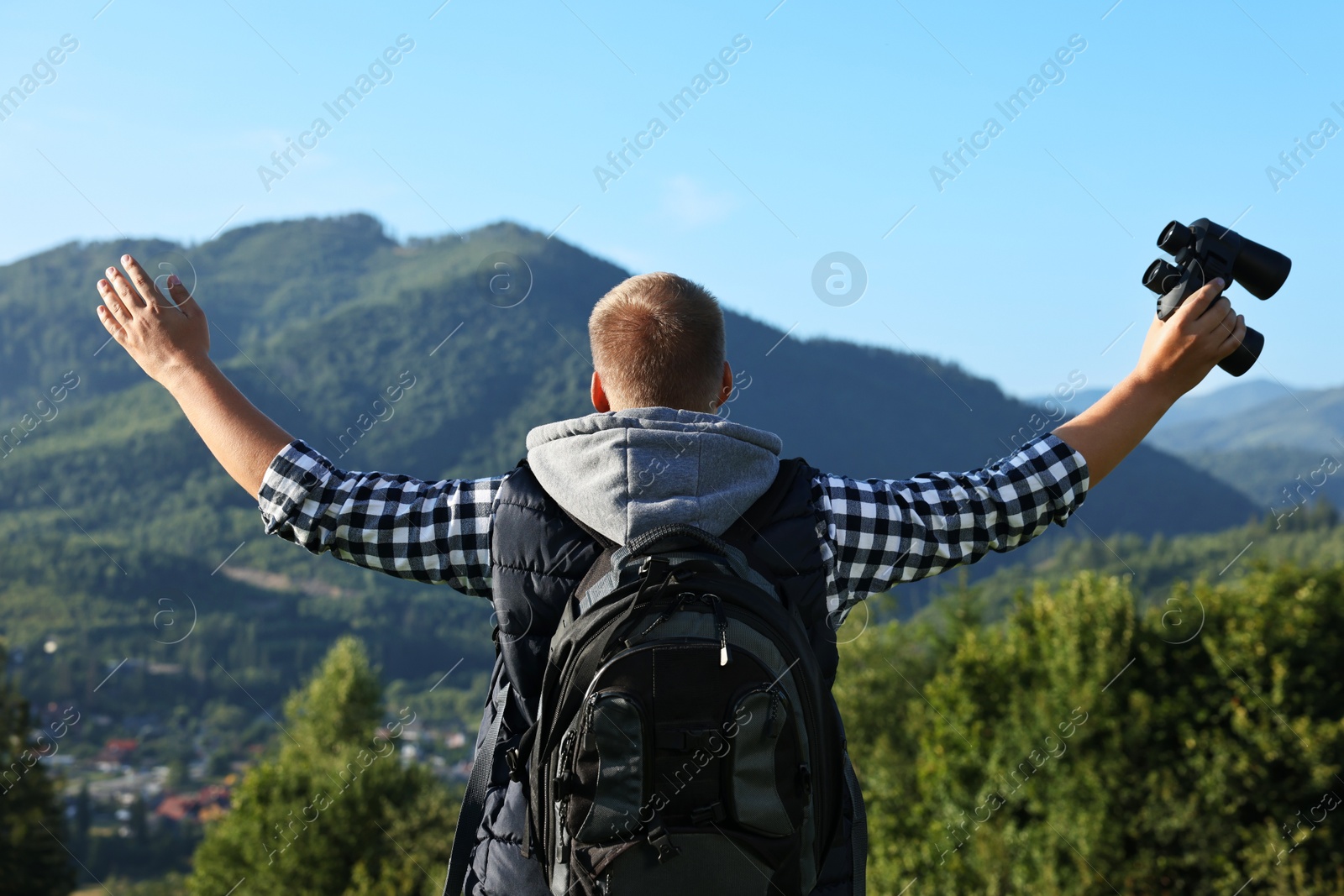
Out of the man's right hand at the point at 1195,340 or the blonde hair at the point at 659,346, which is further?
the man's right hand at the point at 1195,340

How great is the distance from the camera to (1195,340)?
2.66 meters

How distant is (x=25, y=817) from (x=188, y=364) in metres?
33.5

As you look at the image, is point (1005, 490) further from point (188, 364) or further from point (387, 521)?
point (188, 364)

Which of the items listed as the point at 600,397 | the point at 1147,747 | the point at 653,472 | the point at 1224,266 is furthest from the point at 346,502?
the point at 1147,747

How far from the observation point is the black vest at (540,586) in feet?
7.68

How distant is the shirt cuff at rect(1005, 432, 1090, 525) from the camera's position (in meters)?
2.58

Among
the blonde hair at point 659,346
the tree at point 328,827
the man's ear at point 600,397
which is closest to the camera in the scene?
the blonde hair at point 659,346

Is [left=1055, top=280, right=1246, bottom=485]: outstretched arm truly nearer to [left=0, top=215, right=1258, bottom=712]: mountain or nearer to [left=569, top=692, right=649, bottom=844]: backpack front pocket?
[left=569, top=692, right=649, bottom=844]: backpack front pocket

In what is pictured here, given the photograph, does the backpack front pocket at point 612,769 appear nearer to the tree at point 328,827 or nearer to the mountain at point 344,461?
the tree at point 328,827

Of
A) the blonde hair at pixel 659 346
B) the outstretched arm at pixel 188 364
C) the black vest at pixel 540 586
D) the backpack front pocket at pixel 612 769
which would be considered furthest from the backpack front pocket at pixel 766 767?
the outstretched arm at pixel 188 364

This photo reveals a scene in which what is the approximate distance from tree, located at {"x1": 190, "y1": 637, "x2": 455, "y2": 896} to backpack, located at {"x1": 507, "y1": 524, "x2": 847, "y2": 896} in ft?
95.0

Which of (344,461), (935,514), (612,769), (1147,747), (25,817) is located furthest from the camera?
(344,461)

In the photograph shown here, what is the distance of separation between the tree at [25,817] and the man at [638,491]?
3022 centimetres

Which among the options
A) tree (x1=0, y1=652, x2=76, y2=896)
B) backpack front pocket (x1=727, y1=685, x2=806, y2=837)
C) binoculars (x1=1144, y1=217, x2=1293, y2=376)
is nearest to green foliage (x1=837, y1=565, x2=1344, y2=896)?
binoculars (x1=1144, y1=217, x2=1293, y2=376)
